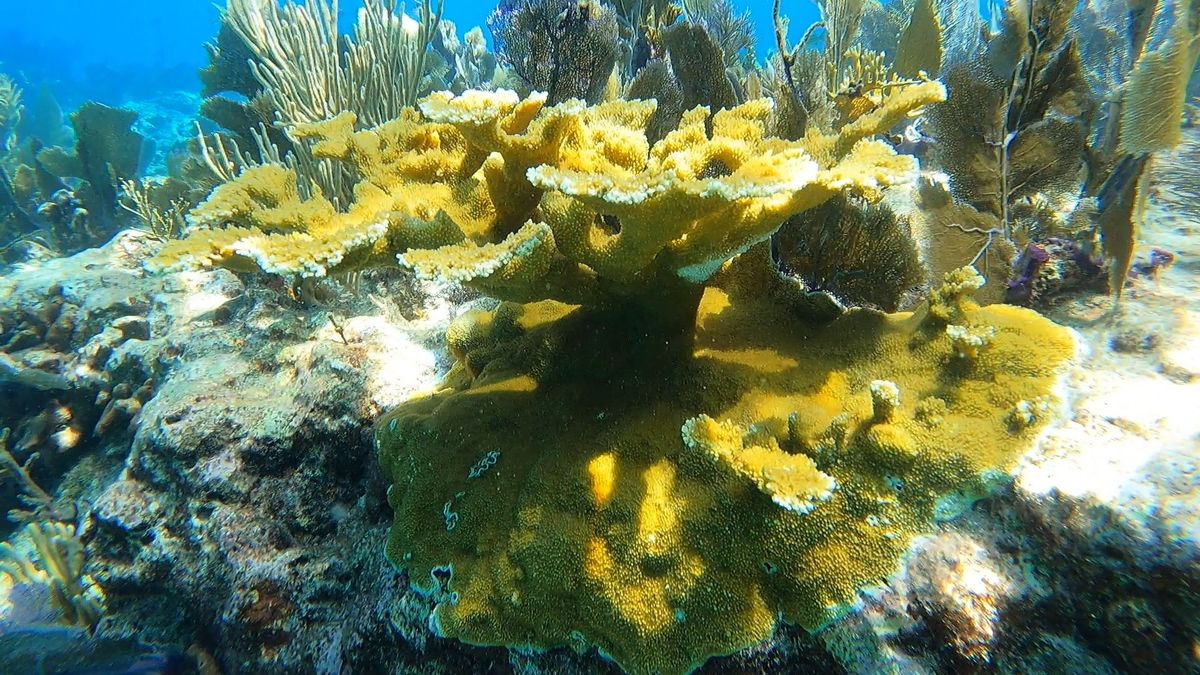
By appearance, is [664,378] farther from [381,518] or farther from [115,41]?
[115,41]

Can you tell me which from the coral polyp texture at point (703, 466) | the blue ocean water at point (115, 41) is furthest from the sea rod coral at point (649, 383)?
the blue ocean water at point (115, 41)

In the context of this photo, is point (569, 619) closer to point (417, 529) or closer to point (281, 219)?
point (417, 529)

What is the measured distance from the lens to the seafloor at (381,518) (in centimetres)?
166

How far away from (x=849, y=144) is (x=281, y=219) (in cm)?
222

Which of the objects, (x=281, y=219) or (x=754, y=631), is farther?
(x=281, y=219)

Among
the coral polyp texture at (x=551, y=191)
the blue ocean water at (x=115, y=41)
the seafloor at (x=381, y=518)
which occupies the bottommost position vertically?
the seafloor at (x=381, y=518)

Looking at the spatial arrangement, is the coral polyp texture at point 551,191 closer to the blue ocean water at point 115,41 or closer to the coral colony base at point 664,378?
the coral colony base at point 664,378

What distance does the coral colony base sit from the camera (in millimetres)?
1854

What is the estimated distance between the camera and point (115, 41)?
65.2 meters

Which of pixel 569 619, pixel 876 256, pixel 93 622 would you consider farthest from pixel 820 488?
pixel 93 622

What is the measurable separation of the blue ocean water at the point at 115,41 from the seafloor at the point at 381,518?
3199cm

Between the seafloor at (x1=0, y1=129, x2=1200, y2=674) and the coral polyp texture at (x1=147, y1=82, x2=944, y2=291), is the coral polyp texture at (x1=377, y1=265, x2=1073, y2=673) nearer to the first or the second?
the seafloor at (x1=0, y1=129, x2=1200, y2=674)

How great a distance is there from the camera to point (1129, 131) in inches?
96.4

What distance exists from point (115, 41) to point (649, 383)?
300ft
